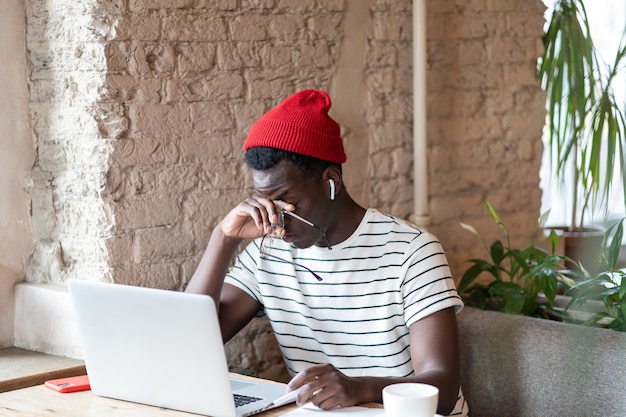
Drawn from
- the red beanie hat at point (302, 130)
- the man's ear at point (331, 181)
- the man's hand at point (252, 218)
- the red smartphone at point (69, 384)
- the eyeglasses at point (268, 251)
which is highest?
the red beanie hat at point (302, 130)

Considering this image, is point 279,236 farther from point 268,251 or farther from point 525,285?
point 525,285

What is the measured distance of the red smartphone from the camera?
193cm

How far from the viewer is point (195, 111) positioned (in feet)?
8.07

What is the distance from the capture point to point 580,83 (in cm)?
49

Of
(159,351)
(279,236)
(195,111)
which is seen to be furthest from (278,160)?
(159,351)

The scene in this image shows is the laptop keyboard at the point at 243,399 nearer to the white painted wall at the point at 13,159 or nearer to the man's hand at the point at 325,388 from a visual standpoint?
the man's hand at the point at 325,388

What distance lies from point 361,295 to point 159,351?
69cm

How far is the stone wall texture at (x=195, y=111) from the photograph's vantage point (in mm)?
2316

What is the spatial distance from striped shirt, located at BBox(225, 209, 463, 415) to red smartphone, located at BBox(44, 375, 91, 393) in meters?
0.59

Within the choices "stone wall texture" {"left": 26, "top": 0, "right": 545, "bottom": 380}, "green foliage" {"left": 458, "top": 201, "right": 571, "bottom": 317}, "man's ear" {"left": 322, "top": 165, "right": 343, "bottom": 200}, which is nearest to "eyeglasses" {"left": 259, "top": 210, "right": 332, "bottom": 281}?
"man's ear" {"left": 322, "top": 165, "right": 343, "bottom": 200}

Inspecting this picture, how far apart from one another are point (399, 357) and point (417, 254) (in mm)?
285

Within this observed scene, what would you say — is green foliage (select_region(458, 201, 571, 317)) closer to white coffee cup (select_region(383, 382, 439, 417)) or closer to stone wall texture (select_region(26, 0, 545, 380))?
stone wall texture (select_region(26, 0, 545, 380))

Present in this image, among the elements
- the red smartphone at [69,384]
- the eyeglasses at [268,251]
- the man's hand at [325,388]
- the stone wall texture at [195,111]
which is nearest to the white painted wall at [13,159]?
the stone wall texture at [195,111]

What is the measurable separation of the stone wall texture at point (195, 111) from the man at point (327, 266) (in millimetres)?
252
